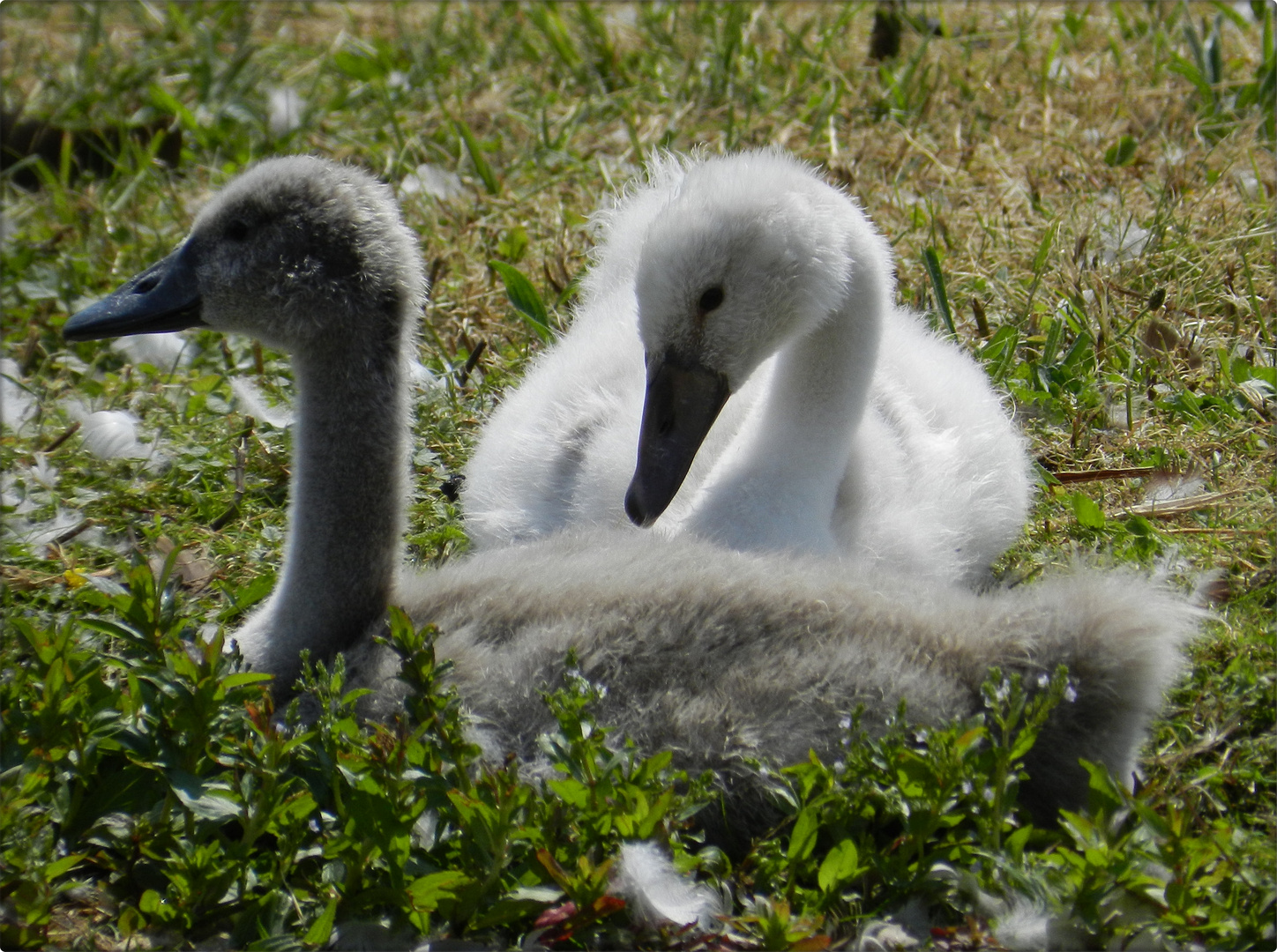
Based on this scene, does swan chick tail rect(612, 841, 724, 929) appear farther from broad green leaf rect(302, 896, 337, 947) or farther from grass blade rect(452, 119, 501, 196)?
grass blade rect(452, 119, 501, 196)

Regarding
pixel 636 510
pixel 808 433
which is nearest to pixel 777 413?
pixel 808 433

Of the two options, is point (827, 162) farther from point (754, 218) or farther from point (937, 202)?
point (754, 218)

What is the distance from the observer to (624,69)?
514 centimetres

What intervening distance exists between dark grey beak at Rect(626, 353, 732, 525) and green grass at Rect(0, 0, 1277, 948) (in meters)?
0.68

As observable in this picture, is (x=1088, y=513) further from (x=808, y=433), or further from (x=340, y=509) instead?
(x=340, y=509)

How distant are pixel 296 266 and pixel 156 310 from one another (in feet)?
1.13

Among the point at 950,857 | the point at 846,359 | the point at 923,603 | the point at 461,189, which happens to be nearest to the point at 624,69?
the point at 461,189

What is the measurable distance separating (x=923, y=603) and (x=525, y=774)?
715 mm

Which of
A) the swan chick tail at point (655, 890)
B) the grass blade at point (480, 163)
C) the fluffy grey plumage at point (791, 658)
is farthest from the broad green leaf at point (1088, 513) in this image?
the grass blade at point (480, 163)

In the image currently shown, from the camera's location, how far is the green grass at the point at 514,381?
1.88 meters

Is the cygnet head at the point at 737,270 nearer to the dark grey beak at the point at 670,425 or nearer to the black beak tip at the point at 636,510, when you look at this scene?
the dark grey beak at the point at 670,425

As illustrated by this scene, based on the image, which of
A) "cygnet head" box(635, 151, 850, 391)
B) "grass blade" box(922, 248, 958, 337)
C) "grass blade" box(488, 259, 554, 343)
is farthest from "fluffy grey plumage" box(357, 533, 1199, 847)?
"grass blade" box(488, 259, 554, 343)

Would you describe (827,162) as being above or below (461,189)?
above

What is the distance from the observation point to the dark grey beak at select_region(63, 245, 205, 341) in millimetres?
2584
